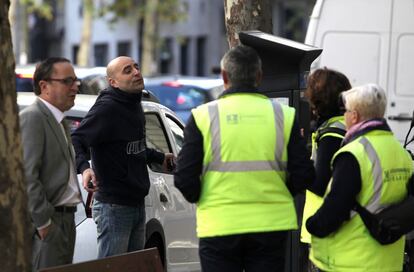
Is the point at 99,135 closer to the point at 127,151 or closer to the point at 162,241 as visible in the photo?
the point at 127,151

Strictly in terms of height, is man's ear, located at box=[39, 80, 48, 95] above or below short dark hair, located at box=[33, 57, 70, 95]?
below

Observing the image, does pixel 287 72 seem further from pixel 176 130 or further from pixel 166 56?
pixel 166 56

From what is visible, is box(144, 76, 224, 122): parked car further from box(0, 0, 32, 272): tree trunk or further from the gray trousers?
box(0, 0, 32, 272): tree trunk

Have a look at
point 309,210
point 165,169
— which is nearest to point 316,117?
point 309,210

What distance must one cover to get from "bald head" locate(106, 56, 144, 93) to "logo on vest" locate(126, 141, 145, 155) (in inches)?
13.5

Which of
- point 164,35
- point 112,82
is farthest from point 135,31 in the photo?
point 112,82

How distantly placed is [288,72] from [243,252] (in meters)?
2.25

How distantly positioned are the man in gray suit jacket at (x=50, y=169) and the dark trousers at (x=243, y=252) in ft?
2.77

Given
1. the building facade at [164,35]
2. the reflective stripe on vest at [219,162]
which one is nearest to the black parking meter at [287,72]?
the reflective stripe on vest at [219,162]

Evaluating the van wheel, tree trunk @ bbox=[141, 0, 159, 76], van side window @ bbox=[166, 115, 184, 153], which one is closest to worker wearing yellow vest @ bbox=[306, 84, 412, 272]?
the van wheel

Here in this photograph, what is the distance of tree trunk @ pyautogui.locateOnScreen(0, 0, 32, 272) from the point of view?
213 inches

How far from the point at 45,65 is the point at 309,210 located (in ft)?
5.60

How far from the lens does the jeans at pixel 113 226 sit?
7395 mm

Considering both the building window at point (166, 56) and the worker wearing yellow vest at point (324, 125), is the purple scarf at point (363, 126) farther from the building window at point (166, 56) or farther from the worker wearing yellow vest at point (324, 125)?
the building window at point (166, 56)
